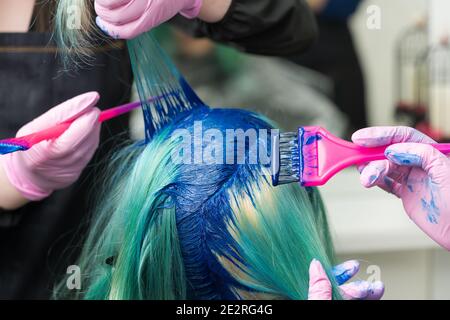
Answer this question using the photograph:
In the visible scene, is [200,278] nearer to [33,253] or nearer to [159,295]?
[159,295]

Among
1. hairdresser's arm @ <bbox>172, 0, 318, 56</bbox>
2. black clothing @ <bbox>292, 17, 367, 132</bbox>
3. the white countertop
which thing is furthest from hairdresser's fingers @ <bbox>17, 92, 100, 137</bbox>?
black clothing @ <bbox>292, 17, 367, 132</bbox>

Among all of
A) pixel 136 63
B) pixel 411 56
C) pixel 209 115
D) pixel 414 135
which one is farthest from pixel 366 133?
pixel 411 56

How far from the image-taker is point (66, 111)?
0.84 metres

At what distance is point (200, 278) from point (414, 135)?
0.32 m

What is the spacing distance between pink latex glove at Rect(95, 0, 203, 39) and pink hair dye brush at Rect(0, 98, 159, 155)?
158 mm

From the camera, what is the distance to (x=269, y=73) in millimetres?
1925

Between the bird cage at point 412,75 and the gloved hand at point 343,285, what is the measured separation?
1111mm

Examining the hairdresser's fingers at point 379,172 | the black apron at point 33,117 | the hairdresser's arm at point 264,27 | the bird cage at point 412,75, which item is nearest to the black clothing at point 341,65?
the bird cage at point 412,75

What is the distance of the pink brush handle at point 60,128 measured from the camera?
0.80 meters

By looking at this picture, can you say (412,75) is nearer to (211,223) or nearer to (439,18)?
(439,18)

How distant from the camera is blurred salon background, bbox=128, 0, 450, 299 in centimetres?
174

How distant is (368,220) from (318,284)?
968 mm

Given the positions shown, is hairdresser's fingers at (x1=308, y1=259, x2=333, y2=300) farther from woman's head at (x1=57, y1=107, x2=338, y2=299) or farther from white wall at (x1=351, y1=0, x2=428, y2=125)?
white wall at (x1=351, y1=0, x2=428, y2=125)

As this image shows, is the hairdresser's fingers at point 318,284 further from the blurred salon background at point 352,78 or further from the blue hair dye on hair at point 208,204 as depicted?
the blurred salon background at point 352,78
